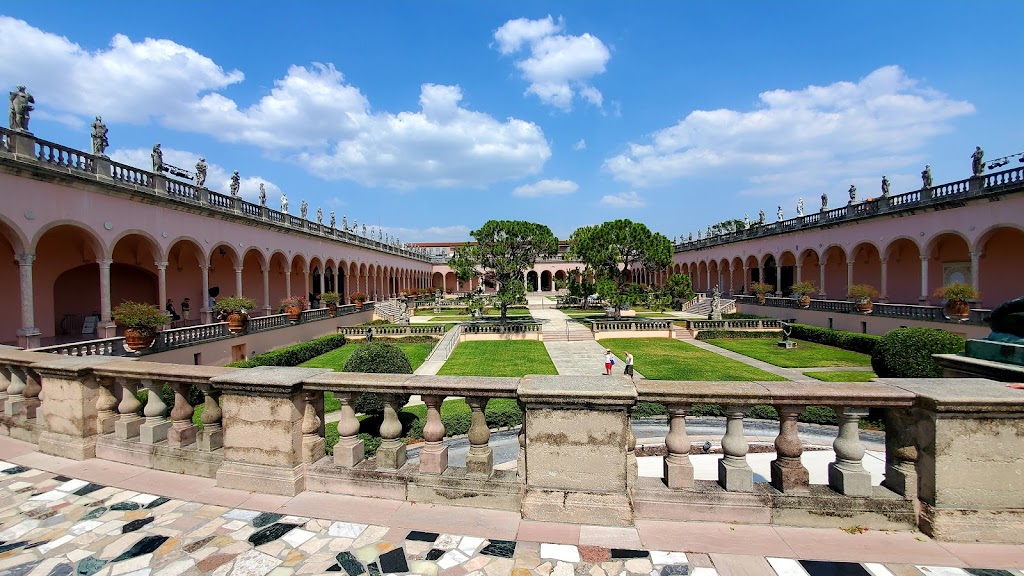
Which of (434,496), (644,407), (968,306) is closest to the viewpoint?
(434,496)

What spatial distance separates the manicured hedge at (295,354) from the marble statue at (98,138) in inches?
325

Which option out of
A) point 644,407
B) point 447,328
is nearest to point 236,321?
point 447,328

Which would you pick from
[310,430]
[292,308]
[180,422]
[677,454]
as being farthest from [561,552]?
[292,308]

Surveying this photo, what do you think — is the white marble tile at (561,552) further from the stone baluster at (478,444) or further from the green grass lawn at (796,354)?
the green grass lawn at (796,354)

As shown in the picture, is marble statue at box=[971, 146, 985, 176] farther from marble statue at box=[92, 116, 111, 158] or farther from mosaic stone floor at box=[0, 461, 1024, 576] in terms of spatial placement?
marble statue at box=[92, 116, 111, 158]

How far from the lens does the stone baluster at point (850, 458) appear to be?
3.13 m

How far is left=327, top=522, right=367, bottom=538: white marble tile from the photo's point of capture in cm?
314

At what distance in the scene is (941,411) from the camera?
9.51 feet

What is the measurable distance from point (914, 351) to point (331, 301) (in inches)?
1080

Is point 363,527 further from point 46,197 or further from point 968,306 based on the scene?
point 968,306

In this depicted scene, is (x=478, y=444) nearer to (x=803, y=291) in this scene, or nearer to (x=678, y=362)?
(x=678, y=362)

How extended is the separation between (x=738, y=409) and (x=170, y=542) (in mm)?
4155

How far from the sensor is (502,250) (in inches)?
1187

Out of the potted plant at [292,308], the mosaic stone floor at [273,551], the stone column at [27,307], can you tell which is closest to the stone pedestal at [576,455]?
the mosaic stone floor at [273,551]
